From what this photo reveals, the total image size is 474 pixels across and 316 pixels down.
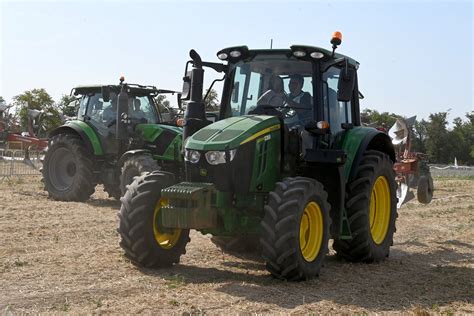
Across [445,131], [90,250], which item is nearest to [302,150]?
[90,250]

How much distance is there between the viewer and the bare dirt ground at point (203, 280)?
203 inches

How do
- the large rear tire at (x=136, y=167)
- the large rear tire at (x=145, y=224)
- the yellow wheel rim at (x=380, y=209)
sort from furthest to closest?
the large rear tire at (x=136, y=167)
the yellow wheel rim at (x=380, y=209)
the large rear tire at (x=145, y=224)

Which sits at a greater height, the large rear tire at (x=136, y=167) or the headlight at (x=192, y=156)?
the headlight at (x=192, y=156)

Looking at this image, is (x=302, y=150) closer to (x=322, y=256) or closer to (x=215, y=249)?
(x=322, y=256)

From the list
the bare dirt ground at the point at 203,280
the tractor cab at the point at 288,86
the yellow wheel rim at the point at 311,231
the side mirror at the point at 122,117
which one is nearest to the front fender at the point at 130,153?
the side mirror at the point at 122,117

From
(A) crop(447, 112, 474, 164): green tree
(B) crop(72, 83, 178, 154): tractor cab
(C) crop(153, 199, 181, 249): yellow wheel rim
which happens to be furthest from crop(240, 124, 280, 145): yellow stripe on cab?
(A) crop(447, 112, 474, 164): green tree

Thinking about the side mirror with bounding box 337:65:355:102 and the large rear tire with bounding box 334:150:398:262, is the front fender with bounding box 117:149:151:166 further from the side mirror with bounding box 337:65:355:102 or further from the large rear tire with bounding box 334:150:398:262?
the side mirror with bounding box 337:65:355:102

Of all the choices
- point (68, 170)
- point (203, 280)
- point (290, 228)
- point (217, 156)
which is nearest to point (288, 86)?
point (217, 156)

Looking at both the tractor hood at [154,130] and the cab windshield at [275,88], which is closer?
the cab windshield at [275,88]

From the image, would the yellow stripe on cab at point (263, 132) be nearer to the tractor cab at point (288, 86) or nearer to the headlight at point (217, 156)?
the headlight at point (217, 156)

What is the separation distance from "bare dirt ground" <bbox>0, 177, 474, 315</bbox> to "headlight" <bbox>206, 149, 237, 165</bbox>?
3.68ft

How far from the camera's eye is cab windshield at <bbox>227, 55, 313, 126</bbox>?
6.97m

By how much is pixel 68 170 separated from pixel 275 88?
8175 mm

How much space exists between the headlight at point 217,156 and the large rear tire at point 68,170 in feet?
24.4
